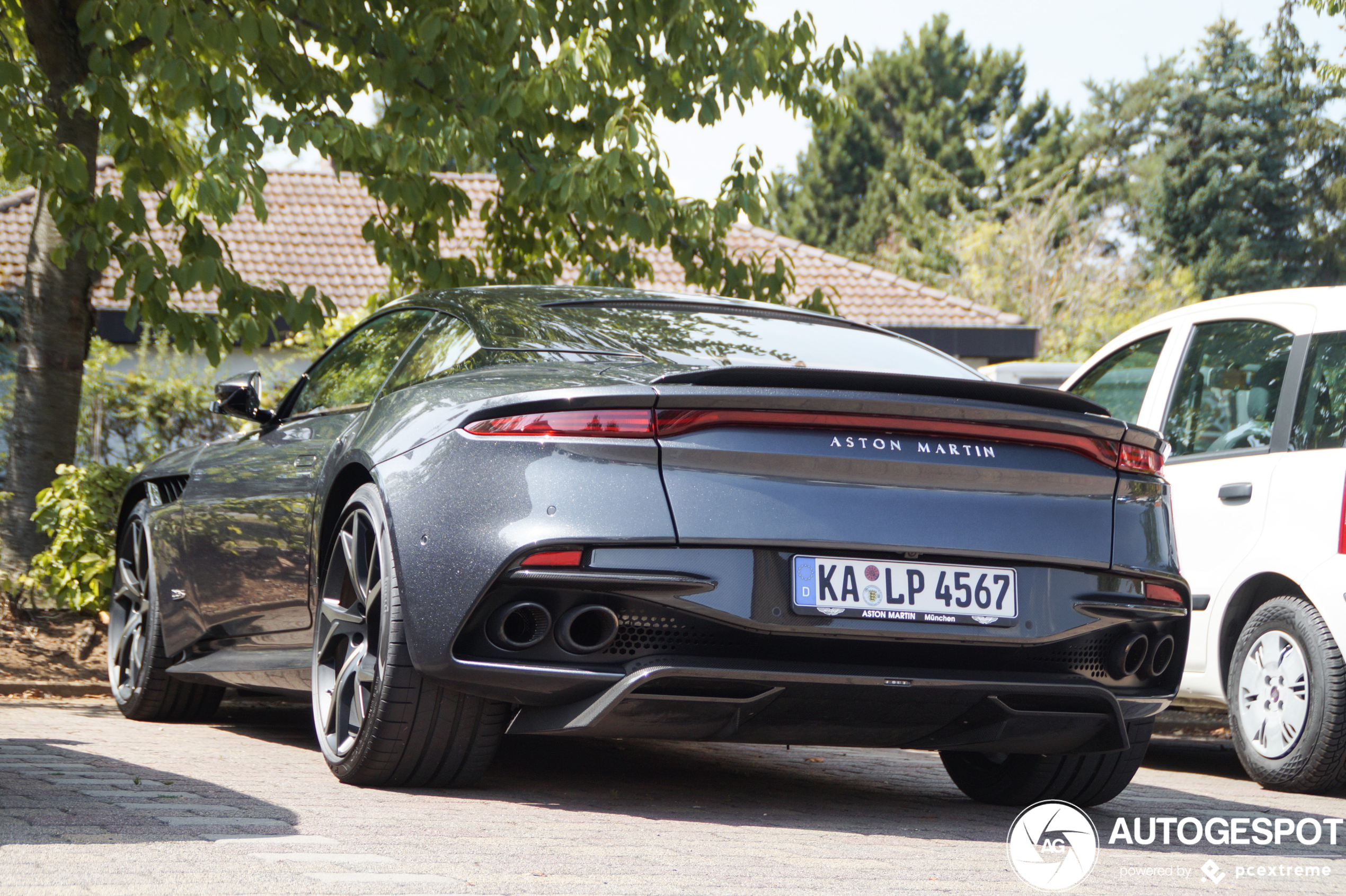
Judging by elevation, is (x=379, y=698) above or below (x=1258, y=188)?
below

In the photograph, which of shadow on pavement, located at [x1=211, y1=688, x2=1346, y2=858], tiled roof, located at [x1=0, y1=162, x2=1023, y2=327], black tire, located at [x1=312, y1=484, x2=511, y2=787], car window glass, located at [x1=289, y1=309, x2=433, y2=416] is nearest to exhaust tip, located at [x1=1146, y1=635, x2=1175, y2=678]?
shadow on pavement, located at [x1=211, y1=688, x2=1346, y2=858]

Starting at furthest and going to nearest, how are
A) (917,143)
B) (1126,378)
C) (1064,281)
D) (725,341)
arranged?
1. (917,143)
2. (1064,281)
3. (1126,378)
4. (725,341)

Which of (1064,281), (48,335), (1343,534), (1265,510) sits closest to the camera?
(1343,534)

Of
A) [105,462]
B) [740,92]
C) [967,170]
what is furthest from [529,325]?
[967,170]

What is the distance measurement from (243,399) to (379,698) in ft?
6.67

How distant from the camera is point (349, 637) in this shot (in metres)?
4.12

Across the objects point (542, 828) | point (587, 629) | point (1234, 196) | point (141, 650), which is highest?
point (1234, 196)

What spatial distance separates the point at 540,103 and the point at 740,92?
128 cm

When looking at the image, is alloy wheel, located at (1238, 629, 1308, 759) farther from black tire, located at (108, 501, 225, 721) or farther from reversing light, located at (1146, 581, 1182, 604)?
black tire, located at (108, 501, 225, 721)

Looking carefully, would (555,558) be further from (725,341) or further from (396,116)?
(396,116)

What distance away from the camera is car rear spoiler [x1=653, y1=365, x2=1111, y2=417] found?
3582mm

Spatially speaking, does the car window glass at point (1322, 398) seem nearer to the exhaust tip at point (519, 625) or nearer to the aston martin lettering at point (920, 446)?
the aston martin lettering at point (920, 446)

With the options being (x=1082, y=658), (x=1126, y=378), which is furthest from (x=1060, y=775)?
(x=1126, y=378)

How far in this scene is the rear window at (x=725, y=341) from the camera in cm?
405
